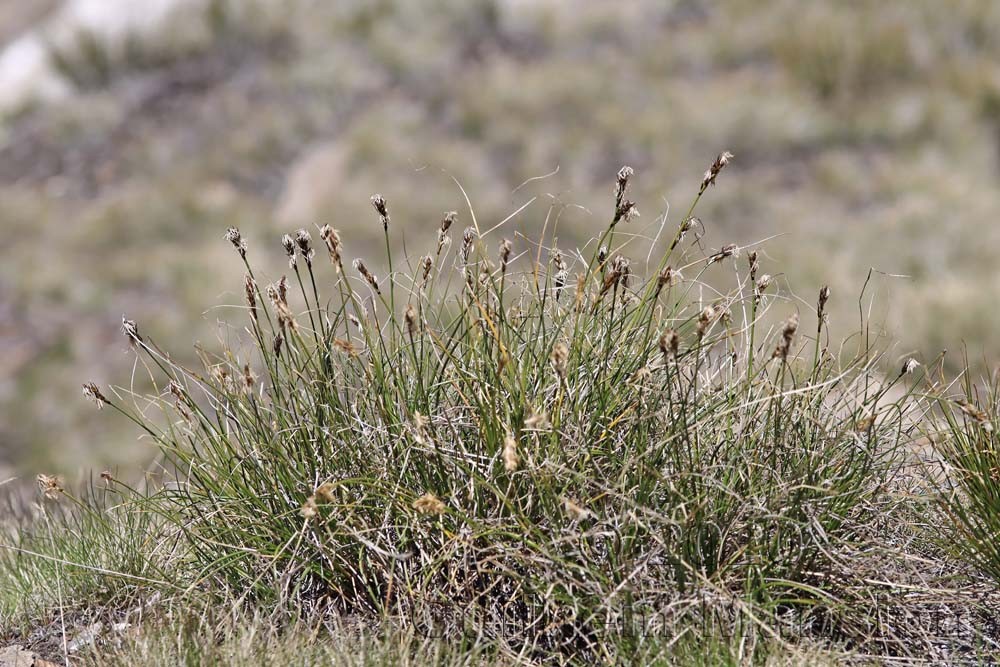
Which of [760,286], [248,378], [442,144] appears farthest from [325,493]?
[442,144]

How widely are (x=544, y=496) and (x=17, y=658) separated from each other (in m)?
1.41

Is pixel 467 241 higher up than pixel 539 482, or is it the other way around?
pixel 467 241

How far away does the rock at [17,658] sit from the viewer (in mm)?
2621

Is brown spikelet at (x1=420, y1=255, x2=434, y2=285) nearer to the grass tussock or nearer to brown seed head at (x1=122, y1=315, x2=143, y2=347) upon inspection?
the grass tussock

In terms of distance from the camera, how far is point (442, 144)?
11.8 m

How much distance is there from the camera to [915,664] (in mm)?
2477

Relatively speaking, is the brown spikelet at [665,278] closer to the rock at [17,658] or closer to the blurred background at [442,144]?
the rock at [17,658]

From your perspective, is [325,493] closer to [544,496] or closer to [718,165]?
[544,496]

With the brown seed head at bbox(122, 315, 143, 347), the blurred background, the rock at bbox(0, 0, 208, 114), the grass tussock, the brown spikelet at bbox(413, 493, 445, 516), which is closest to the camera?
the brown spikelet at bbox(413, 493, 445, 516)

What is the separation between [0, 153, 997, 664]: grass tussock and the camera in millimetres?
2492

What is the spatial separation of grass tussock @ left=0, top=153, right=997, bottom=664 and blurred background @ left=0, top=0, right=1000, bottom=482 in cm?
516

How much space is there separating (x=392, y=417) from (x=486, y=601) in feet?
1.76

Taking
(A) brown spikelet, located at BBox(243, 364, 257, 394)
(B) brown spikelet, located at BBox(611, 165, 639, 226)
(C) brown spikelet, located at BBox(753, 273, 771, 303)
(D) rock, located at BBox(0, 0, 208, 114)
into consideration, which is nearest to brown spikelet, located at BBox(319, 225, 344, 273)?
(A) brown spikelet, located at BBox(243, 364, 257, 394)

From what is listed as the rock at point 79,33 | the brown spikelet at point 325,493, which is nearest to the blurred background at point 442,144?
the rock at point 79,33
